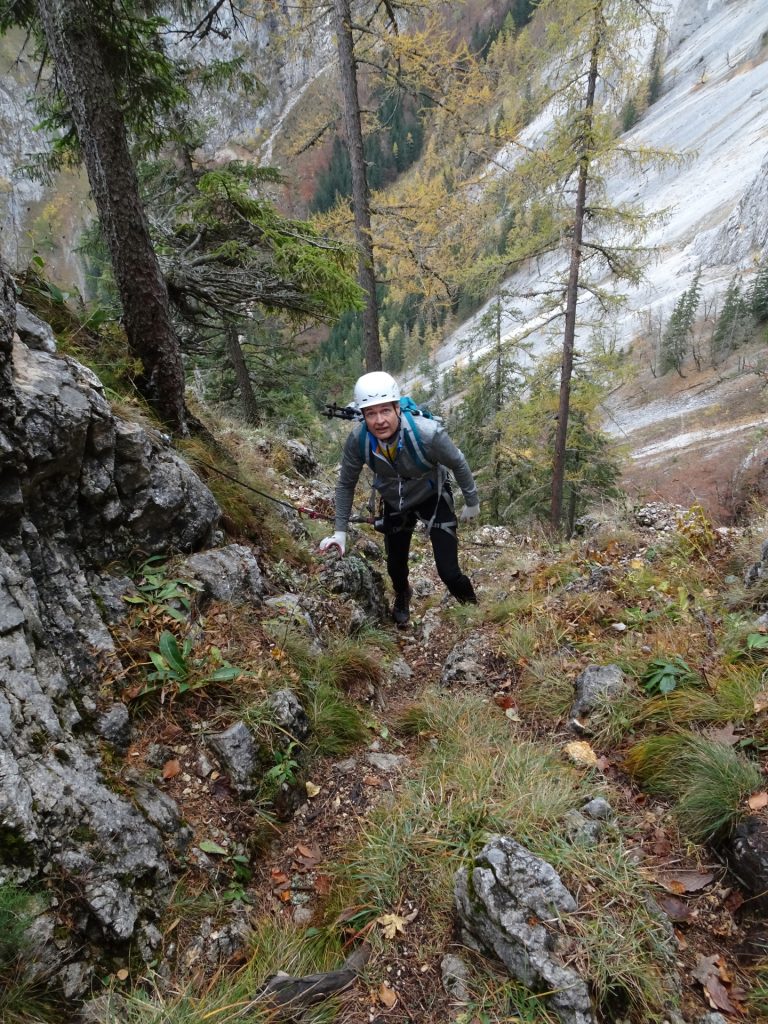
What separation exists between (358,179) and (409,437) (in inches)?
285

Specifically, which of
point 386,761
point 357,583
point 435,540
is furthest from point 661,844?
point 357,583

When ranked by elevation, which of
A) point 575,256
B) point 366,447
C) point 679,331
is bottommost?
point 679,331

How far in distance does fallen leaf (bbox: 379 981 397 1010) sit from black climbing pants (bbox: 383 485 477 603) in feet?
11.4

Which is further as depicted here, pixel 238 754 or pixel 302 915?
pixel 238 754

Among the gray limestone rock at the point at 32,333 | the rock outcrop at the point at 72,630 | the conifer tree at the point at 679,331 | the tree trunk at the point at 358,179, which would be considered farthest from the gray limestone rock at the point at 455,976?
the conifer tree at the point at 679,331

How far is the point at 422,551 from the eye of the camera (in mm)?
9086

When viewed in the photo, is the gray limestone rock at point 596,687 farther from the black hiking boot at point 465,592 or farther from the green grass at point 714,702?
the black hiking boot at point 465,592

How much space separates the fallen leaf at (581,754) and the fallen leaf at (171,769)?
2.27 meters

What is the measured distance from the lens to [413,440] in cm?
449

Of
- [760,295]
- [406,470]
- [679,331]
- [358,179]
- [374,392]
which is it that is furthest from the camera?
[679,331]

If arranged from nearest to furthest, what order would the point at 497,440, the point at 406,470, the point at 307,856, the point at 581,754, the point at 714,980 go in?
1. the point at 714,980
2. the point at 307,856
3. the point at 581,754
4. the point at 406,470
5. the point at 497,440

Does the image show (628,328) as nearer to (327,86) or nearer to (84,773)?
(327,86)

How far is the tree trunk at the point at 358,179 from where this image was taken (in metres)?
8.52

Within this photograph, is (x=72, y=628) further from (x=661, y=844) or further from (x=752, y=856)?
(x=752, y=856)
